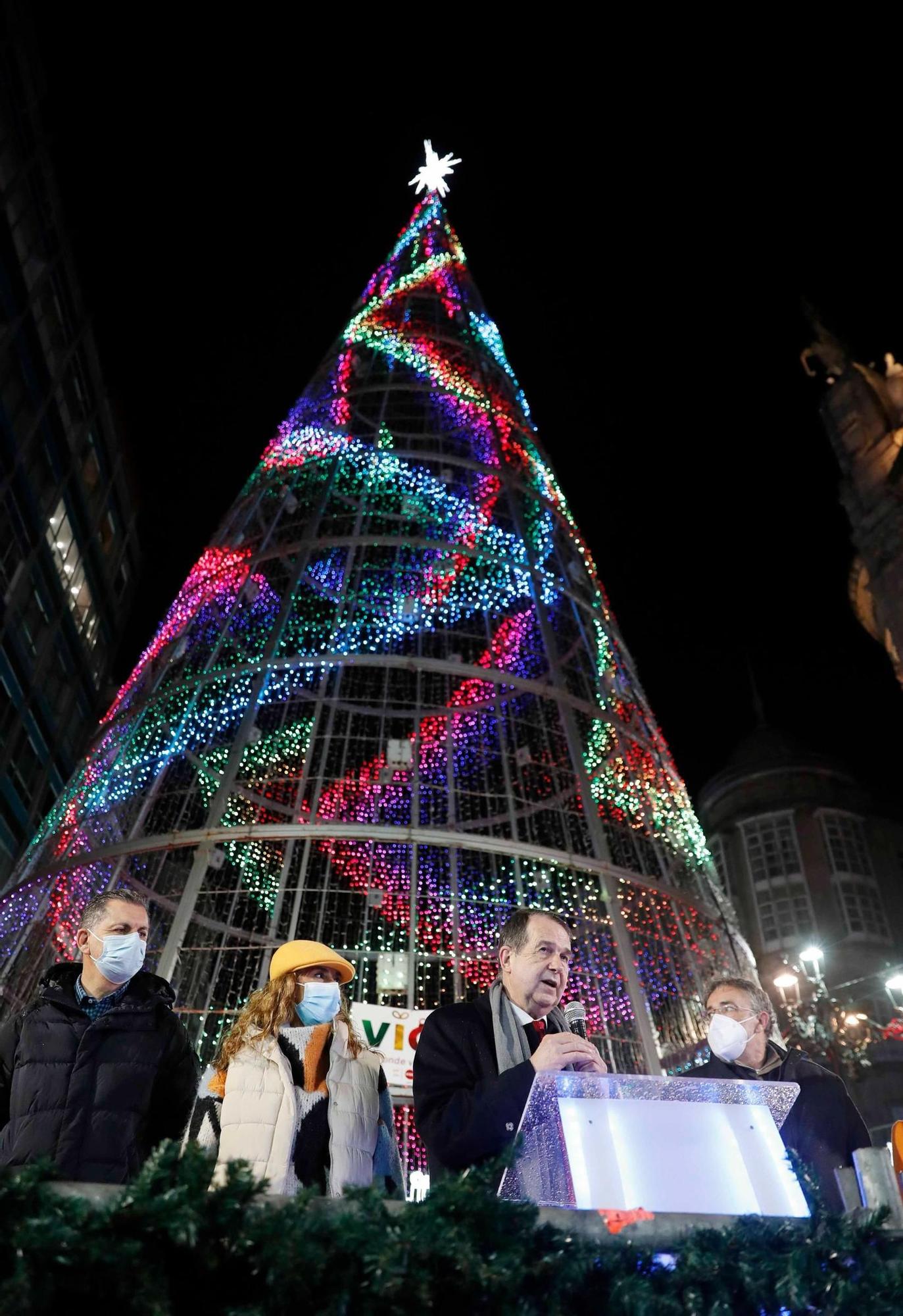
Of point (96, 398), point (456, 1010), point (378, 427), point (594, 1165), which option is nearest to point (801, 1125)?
point (456, 1010)

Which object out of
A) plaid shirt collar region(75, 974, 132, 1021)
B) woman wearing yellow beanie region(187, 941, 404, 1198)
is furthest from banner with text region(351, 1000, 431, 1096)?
plaid shirt collar region(75, 974, 132, 1021)

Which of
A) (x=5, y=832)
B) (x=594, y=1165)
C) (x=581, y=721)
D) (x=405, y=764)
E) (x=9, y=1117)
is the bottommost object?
(x=594, y=1165)

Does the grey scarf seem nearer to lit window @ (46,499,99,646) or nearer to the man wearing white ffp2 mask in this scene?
the man wearing white ffp2 mask

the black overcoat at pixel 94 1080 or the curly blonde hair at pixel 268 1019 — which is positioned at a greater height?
the curly blonde hair at pixel 268 1019

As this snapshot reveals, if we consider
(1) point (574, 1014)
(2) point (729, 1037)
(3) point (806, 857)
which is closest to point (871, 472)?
(3) point (806, 857)

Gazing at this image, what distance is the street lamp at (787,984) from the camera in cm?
1815

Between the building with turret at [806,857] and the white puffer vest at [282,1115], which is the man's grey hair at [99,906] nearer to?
the white puffer vest at [282,1115]

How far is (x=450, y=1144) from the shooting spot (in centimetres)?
268

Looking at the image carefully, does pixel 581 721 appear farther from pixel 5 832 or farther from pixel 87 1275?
pixel 5 832

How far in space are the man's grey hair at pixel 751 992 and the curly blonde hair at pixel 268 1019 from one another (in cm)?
182

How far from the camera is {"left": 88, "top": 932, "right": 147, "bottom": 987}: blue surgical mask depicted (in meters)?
3.80

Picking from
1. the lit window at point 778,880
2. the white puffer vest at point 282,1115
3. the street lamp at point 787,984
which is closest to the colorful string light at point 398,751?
the white puffer vest at point 282,1115

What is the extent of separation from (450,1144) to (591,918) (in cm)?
612

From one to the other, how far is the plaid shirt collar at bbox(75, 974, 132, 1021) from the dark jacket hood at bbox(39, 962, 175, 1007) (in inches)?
1.1
